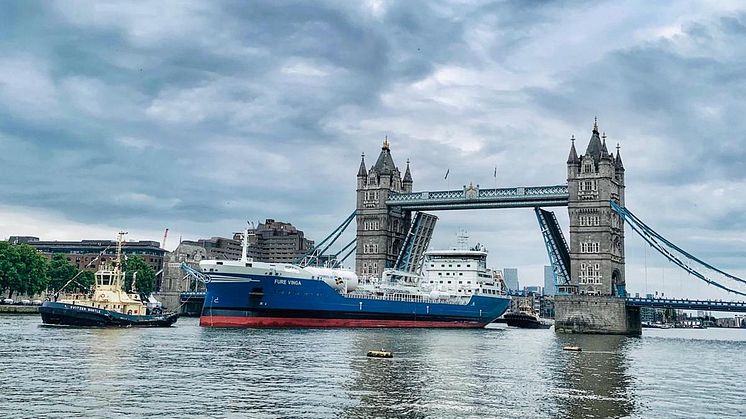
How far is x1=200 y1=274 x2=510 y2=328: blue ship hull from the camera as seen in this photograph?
7900 centimetres

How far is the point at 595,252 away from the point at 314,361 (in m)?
72.6

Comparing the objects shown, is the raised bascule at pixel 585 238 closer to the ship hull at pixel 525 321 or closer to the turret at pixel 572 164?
the turret at pixel 572 164

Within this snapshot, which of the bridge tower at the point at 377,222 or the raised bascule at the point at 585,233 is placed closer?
the raised bascule at the point at 585,233

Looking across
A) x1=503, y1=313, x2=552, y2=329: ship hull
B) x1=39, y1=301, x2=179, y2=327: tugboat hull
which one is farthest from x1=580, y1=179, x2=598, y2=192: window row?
x1=39, y1=301, x2=179, y2=327: tugboat hull

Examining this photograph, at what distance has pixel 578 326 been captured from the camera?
9912 centimetres

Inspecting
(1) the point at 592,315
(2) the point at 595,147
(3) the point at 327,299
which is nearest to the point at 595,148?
(2) the point at 595,147

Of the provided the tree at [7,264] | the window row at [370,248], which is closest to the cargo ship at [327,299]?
the window row at [370,248]

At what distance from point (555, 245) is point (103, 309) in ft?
222

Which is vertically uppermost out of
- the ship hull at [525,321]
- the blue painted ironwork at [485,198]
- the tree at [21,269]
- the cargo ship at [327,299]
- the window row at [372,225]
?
the blue painted ironwork at [485,198]

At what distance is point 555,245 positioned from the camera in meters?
110

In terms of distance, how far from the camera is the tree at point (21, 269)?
107 metres

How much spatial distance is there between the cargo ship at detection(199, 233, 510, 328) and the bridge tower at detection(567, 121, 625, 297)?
46.4 feet

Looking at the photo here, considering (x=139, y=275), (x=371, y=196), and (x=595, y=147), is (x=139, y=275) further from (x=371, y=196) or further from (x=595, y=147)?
(x=595, y=147)

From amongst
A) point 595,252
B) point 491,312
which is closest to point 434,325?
point 491,312
